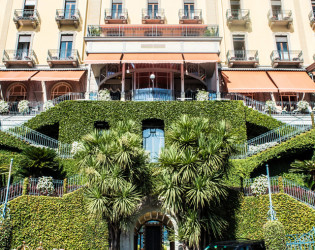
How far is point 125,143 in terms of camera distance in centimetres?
1480

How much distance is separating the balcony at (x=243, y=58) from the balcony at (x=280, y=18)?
Answer: 11.1 feet

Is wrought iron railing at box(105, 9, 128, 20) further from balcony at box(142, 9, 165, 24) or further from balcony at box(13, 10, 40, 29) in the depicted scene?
balcony at box(13, 10, 40, 29)

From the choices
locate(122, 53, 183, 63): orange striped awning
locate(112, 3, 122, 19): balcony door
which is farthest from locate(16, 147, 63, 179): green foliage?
locate(112, 3, 122, 19): balcony door

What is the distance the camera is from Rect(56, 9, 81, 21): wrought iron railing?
90.2ft

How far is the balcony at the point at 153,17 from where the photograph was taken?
27336 millimetres

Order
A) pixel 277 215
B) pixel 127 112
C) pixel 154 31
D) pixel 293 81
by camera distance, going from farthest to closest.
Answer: pixel 154 31 < pixel 293 81 < pixel 127 112 < pixel 277 215

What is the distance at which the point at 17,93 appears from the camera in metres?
26.7

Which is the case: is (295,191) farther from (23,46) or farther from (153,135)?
(23,46)

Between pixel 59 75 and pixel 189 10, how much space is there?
1245cm

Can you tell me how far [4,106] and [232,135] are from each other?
16.4 m

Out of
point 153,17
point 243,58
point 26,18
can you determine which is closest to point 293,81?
point 243,58

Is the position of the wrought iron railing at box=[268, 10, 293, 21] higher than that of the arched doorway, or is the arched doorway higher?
the wrought iron railing at box=[268, 10, 293, 21]

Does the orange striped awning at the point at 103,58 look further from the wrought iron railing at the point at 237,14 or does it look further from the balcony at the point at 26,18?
the wrought iron railing at the point at 237,14

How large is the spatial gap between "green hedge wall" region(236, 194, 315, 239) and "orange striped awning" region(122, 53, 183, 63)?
11.2 metres
